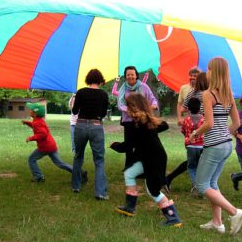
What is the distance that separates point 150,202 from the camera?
5227 mm

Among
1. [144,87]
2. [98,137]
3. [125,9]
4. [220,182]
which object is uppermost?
[125,9]

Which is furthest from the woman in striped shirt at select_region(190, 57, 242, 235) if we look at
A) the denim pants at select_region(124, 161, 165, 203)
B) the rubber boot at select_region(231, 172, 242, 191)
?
the rubber boot at select_region(231, 172, 242, 191)

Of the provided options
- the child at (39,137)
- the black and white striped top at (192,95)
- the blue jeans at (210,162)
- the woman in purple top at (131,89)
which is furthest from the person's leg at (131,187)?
the child at (39,137)

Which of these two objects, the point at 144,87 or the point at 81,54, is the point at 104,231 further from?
the point at 81,54

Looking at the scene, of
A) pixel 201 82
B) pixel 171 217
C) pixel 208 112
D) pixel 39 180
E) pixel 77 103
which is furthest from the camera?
pixel 39 180

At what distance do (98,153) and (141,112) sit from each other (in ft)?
4.07

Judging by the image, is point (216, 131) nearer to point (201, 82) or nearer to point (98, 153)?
point (201, 82)

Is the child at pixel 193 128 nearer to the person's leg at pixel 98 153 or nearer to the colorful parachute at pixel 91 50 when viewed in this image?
the person's leg at pixel 98 153

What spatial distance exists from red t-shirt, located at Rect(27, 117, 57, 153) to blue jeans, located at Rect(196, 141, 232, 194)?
2.63m

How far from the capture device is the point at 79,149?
5.32 meters

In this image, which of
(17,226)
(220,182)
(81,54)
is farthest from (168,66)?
(17,226)

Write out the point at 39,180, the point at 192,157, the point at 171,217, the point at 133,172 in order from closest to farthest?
1. the point at 171,217
2. the point at 133,172
3. the point at 192,157
4. the point at 39,180

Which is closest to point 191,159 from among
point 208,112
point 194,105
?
point 194,105

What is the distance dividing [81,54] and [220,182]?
321 cm
